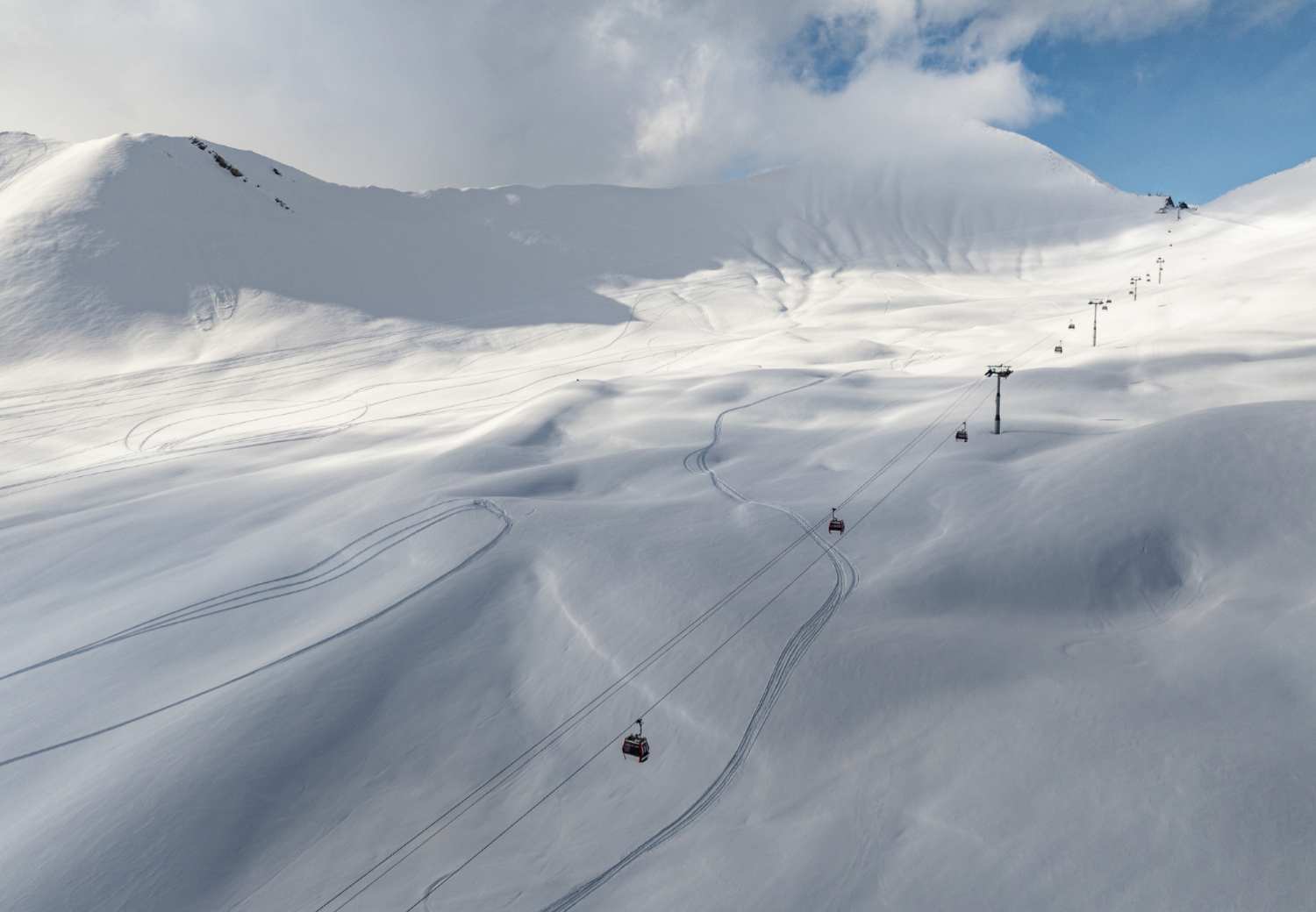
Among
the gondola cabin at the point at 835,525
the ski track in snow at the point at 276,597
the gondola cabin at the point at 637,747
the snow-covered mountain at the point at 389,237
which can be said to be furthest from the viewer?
the snow-covered mountain at the point at 389,237

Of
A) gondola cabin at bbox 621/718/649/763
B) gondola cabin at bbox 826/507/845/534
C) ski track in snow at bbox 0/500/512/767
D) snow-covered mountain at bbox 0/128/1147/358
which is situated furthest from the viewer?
snow-covered mountain at bbox 0/128/1147/358

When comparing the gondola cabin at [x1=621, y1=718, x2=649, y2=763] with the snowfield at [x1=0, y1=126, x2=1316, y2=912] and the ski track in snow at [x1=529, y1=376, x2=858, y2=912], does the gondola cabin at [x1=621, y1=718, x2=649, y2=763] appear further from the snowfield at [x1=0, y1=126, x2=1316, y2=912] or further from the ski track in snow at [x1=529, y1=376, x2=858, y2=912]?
the ski track in snow at [x1=529, y1=376, x2=858, y2=912]

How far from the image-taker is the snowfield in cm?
1144

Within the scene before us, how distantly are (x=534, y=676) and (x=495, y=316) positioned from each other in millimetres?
72918

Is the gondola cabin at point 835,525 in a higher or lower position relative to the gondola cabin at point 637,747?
higher

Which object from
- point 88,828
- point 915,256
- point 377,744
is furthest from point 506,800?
point 915,256

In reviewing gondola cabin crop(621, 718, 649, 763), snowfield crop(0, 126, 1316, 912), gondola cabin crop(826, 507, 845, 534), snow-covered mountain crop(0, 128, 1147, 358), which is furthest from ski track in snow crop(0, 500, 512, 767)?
snow-covered mountain crop(0, 128, 1147, 358)

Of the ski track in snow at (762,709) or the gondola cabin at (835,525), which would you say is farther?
the gondola cabin at (835,525)

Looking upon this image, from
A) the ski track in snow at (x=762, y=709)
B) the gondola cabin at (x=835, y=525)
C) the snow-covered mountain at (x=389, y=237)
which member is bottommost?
the ski track in snow at (x=762, y=709)

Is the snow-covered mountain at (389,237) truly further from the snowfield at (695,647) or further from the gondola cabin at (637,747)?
the gondola cabin at (637,747)

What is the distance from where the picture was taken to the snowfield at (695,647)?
11.4 m

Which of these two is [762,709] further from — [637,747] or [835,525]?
[835,525]

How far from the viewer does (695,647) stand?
1708 centimetres

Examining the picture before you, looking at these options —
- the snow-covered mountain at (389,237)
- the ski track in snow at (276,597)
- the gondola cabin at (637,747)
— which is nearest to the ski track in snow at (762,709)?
the gondola cabin at (637,747)
